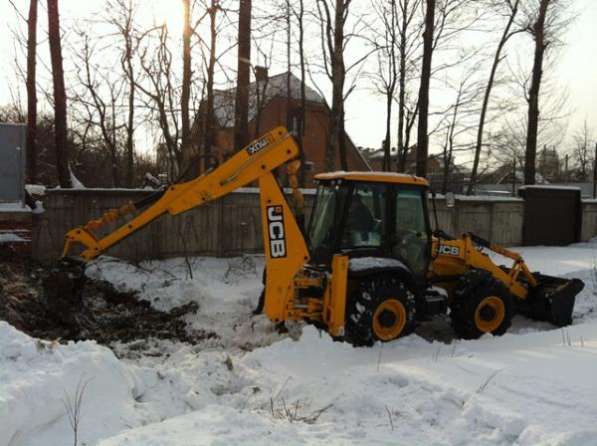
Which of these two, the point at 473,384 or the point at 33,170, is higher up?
the point at 33,170

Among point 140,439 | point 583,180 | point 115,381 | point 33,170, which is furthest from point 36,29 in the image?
point 583,180

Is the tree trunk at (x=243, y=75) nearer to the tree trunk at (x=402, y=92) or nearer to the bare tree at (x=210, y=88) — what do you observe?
the bare tree at (x=210, y=88)

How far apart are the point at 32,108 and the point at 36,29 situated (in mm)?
2350

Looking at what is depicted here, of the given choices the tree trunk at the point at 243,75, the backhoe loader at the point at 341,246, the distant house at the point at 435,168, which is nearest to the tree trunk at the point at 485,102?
the distant house at the point at 435,168

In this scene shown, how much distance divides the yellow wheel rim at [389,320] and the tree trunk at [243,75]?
919 cm

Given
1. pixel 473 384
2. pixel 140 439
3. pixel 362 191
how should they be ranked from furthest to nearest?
pixel 362 191
pixel 473 384
pixel 140 439

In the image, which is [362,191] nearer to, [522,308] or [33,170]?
[522,308]

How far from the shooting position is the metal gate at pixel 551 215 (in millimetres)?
19641

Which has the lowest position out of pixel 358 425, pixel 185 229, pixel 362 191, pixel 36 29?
pixel 358 425

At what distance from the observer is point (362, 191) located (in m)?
7.30

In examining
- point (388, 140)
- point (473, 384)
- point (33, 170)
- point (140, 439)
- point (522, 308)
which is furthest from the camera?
point (388, 140)

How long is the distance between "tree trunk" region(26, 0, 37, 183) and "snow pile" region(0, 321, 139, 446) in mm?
12068

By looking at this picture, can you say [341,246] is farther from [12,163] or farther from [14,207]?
[12,163]

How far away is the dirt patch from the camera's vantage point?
7348 millimetres
